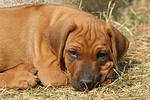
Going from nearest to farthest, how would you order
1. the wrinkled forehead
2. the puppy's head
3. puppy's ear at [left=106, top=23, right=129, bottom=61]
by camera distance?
the puppy's head, the wrinkled forehead, puppy's ear at [left=106, top=23, right=129, bottom=61]

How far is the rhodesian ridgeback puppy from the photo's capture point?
495 cm

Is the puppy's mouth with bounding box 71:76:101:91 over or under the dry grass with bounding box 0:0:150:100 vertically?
over

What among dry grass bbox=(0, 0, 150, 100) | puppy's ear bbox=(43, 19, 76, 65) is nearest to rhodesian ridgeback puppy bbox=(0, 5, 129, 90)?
puppy's ear bbox=(43, 19, 76, 65)

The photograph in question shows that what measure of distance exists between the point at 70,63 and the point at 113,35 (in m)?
1.06

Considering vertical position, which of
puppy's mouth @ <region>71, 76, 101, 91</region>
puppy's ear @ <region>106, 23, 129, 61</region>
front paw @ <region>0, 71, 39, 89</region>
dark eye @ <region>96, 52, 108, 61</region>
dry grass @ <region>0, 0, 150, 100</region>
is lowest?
dry grass @ <region>0, 0, 150, 100</region>

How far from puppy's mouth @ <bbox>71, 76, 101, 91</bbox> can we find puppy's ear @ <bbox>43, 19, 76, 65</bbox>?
0.57 metres

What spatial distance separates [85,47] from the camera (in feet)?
16.2

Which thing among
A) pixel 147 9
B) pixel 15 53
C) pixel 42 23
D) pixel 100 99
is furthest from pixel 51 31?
pixel 147 9

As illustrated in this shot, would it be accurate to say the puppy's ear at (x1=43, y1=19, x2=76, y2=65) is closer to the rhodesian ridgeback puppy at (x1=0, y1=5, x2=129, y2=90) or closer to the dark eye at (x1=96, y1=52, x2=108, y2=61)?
the rhodesian ridgeback puppy at (x1=0, y1=5, x2=129, y2=90)

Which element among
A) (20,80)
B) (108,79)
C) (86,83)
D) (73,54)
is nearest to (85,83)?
(86,83)

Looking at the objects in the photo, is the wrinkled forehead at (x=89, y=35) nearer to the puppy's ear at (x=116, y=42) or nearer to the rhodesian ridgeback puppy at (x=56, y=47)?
the rhodesian ridgeback puppy at (x=56, y=47)

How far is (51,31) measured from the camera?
17.1 feet

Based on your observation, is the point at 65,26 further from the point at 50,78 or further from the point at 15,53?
the point at 15,53

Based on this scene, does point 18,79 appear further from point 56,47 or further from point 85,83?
point 85,83
